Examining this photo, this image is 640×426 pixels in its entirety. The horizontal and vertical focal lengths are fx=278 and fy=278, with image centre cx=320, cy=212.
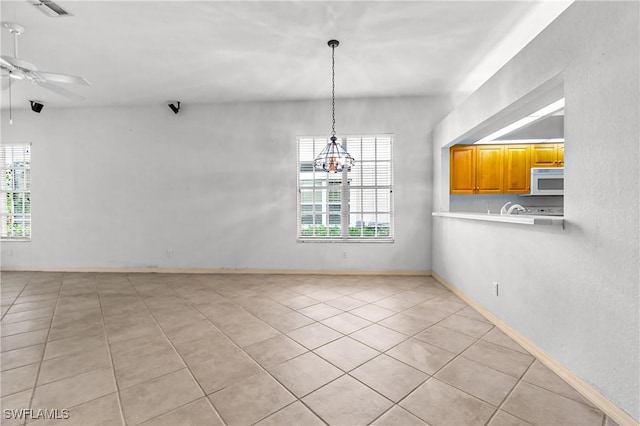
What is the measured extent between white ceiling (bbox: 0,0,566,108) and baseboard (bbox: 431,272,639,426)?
116 inches

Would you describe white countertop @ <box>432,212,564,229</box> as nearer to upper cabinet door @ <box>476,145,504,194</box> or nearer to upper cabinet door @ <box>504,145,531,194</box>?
upper cabinet door @ <box>476,145,504,194</box>

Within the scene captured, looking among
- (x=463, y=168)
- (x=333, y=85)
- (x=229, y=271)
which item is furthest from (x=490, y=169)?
(x=229, y=271)

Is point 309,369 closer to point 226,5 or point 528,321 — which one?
point 528,321

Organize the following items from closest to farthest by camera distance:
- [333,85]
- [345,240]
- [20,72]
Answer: [20,72] → [333,85] → [345,240]

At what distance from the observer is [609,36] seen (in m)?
1.62

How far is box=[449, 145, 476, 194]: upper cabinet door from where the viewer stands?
4.43 m

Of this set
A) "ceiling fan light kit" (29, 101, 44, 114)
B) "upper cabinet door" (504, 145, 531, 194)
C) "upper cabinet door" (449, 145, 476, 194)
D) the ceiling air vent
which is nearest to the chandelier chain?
"upper cabinet door" (449, 145, 476, 194)

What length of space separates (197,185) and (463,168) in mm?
4634

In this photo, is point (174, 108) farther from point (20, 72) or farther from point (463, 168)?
point (463, 168)

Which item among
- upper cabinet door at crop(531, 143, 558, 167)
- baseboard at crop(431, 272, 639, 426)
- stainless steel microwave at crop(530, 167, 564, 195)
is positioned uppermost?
upper cabinet door at crop(531, 143, 558, 167)

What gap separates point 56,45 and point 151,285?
3.30 meters

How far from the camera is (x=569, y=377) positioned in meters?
1.87

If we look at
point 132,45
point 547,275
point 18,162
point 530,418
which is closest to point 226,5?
point 132,45

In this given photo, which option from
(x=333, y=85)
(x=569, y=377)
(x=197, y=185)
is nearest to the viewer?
(x=569, y=377)
